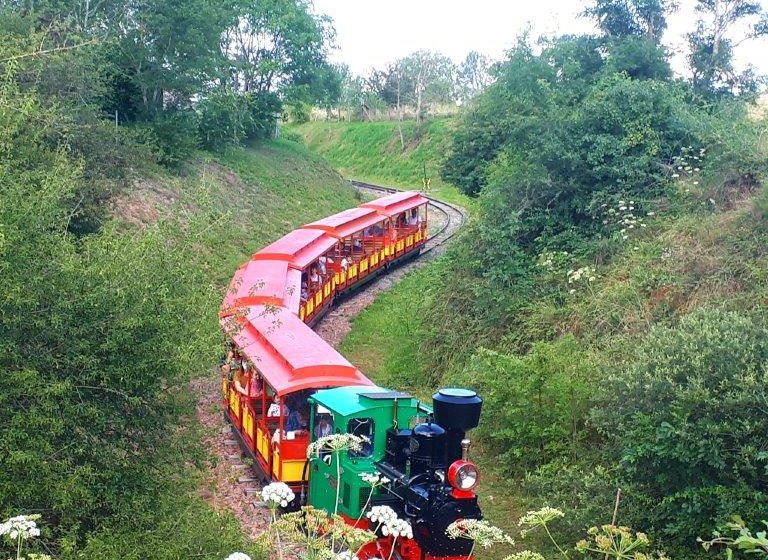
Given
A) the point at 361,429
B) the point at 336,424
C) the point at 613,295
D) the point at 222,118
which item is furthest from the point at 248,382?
the point at 222,118

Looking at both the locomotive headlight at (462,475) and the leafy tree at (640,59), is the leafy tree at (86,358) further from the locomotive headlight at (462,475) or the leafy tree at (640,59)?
the leafy tree at (640,59)

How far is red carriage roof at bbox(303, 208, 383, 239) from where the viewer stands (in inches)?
824

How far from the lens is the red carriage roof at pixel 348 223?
20.9m

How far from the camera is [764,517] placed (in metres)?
7.12

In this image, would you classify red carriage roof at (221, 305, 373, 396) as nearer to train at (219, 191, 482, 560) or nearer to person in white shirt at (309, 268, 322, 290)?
train at (219, 191, 482, 560)

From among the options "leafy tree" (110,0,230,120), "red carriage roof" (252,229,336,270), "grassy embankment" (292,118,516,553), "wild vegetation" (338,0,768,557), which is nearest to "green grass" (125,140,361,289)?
"red carriage roof" (252,229,336,270)

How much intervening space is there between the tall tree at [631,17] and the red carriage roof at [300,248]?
929cm

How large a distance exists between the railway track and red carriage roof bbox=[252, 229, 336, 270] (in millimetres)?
6181

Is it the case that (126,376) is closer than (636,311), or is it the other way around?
(126,376)

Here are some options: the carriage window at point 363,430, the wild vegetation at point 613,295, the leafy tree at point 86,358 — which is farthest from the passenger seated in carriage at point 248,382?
the leafy tree at point 86,358

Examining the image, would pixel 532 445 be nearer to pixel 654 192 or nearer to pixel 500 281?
pixel 500 281

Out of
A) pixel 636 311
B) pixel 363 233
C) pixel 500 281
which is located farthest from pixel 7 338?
pixel 363 233

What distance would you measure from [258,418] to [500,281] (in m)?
6.22

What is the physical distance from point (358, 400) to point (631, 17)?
1520 centimetres
